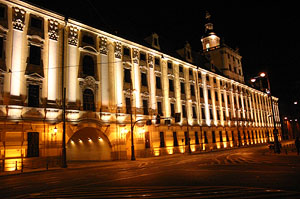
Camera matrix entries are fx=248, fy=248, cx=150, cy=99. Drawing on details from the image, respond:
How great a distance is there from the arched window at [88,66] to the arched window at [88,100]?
84.5 inches

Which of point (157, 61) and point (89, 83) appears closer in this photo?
point (89, 83)

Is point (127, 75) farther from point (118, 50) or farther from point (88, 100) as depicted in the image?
point (88, 100)

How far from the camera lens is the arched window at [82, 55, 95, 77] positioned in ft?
96.3

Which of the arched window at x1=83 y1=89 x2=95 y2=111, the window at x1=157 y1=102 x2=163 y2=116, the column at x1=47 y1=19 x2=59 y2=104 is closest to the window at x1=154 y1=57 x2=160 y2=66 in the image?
the window at x1=157 y1=102 x2=163 y2=116

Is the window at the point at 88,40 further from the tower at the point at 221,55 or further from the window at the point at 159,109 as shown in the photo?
the tower at the point at 221,55

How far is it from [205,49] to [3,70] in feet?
179

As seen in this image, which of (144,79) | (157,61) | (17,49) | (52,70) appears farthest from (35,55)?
(157,61)

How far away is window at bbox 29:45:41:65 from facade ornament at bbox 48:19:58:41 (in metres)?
2.04

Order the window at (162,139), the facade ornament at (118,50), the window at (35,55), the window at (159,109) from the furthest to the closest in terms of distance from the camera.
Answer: the window at (159,109)
the window at (162,139)
the facade ornament at (118,50)
the window at (35,55)

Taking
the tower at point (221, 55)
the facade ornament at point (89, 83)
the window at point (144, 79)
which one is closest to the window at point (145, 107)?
the window at point (144, 79)

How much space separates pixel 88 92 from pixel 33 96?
649 centimetres

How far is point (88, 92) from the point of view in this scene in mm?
29141

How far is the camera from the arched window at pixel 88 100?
93.2 ft

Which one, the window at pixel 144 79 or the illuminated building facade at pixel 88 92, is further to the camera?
the window at pixel 144 79
